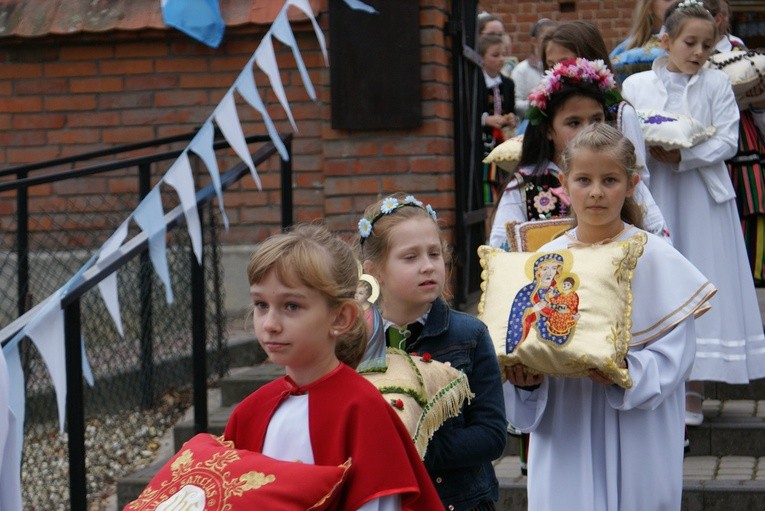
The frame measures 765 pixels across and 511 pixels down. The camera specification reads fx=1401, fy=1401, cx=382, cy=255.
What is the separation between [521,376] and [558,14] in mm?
10615

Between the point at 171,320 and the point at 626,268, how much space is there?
3721mm

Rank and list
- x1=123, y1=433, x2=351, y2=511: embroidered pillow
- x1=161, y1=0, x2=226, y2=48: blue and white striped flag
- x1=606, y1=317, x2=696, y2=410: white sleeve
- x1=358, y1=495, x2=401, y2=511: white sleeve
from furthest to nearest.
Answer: x1=161, y1=0, x2=226, y2=48: blue and white striped flag
x1=606, y1=317, x2=696, y2=410: white sleeve
x1=358, y1=495, x2=401, y2=511: white sleeve
x1=123, y1=433, x2=351, y2=511: embroidered pillow

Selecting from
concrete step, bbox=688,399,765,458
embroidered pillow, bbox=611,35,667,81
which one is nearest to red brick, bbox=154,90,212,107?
embroidered pillow, bbox=611,35,667,81

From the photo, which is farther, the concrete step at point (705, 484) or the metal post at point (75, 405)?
the concrete step at point (705, 484)

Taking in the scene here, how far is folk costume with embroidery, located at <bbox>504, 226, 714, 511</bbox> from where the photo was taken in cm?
399

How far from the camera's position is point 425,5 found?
768cm

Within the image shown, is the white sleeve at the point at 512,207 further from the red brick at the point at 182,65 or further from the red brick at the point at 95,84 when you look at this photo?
the red brick at the point at 95,84

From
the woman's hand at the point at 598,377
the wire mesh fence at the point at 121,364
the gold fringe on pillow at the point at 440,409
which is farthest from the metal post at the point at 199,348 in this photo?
the gold fringe on pillow at the point at 440,409

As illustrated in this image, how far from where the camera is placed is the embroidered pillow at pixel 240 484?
2551 millimetres

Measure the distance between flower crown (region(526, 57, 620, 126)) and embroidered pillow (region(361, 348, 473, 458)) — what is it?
1773mm

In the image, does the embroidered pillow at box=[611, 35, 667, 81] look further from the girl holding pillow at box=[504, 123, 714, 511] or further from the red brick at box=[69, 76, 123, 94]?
the red brick at box=[69, 76, 123, 94]

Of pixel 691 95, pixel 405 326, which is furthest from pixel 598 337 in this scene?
pixel 691 95

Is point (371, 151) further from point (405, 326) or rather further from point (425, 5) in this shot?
point (405, 326)

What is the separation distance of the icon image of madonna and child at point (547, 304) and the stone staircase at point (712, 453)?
6.41 ft
